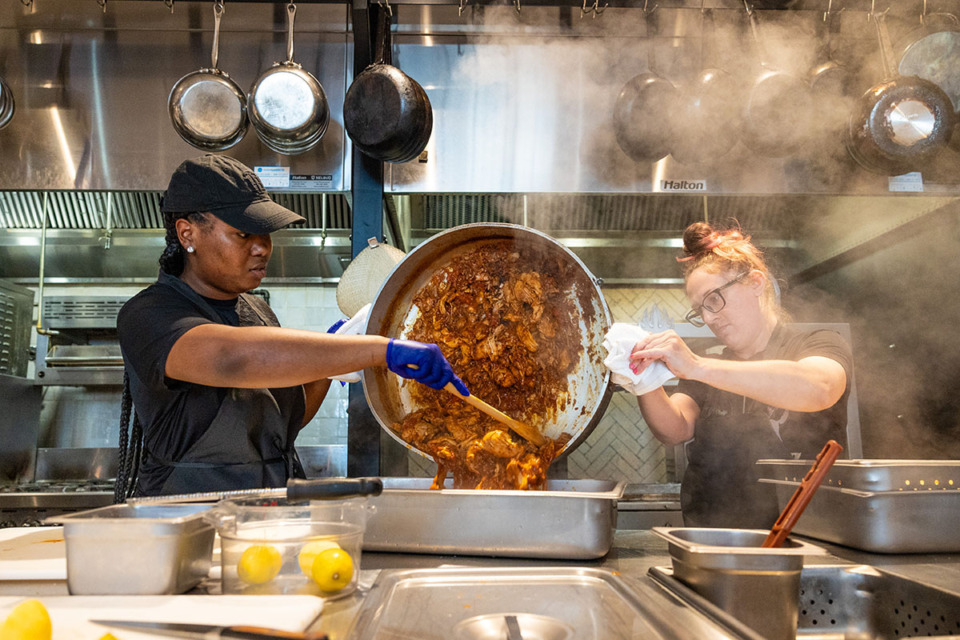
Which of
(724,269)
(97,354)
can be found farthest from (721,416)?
(97,354)

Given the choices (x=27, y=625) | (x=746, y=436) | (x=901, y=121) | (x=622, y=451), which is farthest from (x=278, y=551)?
(x=622, y=451)

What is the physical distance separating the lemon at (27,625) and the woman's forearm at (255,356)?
0.81 metres

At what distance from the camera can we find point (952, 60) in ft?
8.67

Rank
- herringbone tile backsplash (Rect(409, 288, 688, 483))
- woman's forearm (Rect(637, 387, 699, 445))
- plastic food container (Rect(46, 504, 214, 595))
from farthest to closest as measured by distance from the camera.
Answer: herringbone tile backsplash (Rect(409, 288, 688, 483))
woman's forearm (Rect(637, 387, 699, 445))
plastic food container (Rect(46, 504, 214, 595))

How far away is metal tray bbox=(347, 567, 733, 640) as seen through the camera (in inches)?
35.9

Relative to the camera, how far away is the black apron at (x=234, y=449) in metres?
1.78

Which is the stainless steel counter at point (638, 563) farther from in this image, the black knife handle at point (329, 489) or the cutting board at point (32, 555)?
the cutting board at point (32, 555)

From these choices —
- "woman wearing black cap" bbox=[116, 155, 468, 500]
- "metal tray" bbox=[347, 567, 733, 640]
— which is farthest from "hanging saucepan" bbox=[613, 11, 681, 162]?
"metal tray" bbox=[347, 567, 733, 640]

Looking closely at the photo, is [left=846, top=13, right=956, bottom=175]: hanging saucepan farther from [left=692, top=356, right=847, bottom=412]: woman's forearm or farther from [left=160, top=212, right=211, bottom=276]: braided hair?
[left=160, top=212, right=211, bottom=276]: braided hair

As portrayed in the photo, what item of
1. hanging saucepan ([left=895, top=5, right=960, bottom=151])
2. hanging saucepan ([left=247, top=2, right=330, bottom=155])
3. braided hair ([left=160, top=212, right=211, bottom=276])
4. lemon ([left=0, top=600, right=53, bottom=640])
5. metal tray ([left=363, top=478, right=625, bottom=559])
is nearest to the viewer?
lemon ([left=0, top=600, right=53, bottom=640])

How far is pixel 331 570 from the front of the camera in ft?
3.33

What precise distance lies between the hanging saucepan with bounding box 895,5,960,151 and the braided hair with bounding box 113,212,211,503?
9.57 ft

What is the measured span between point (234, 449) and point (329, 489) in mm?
934

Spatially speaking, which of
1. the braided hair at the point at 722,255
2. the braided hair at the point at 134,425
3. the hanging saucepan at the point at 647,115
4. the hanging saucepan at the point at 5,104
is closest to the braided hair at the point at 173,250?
the braided hair at the point at 134,425
